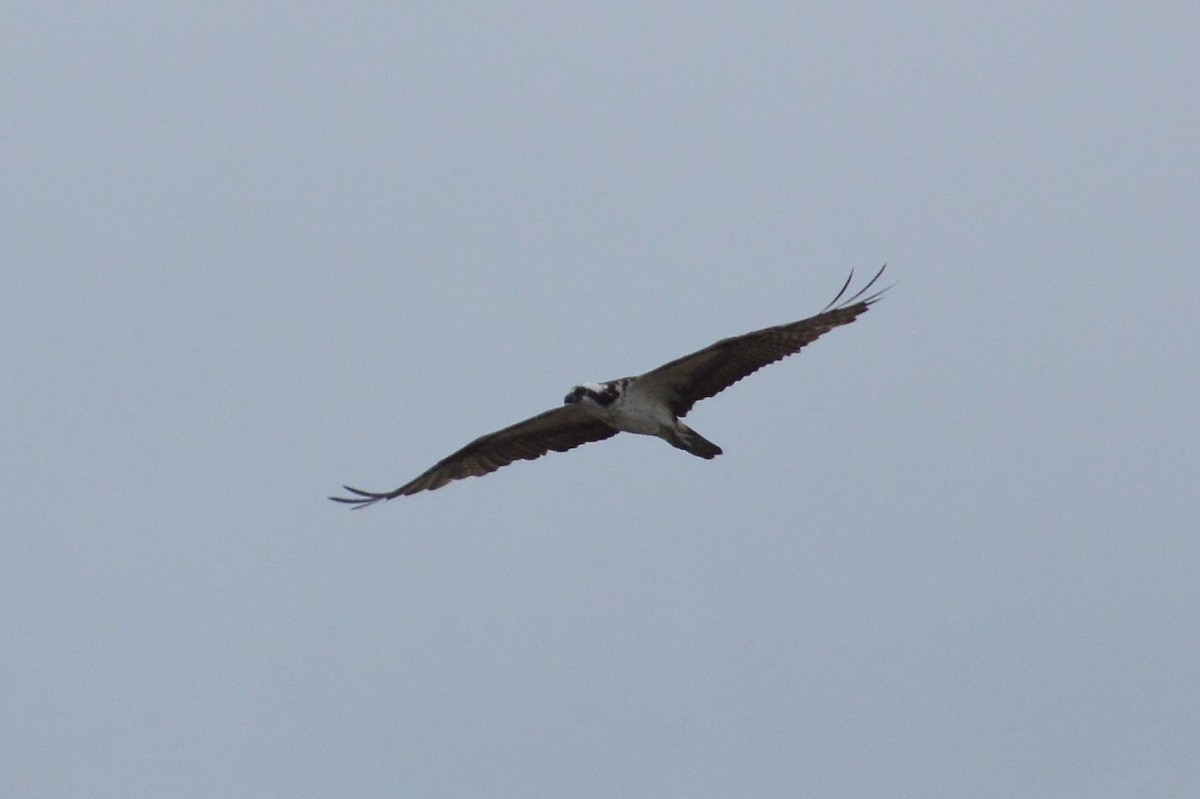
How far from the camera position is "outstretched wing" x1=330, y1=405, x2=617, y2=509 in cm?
1861

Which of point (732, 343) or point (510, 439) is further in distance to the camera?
point (510, 439)

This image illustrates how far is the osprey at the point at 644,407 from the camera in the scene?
677 inches

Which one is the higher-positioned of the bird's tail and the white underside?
the white underside

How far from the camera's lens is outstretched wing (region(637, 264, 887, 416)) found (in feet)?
56.0

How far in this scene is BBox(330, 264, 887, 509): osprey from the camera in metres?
17.2

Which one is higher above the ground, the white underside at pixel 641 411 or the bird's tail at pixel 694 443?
the white underside at pixel 641 411

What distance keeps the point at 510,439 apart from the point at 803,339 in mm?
3426

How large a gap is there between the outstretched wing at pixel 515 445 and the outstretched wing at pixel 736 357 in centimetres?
115

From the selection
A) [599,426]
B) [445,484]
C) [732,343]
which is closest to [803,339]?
[732,343]

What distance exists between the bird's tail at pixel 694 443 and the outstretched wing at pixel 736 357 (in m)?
0.34

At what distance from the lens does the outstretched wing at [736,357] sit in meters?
17.1

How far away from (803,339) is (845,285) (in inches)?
28.2

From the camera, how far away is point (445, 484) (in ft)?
62.0

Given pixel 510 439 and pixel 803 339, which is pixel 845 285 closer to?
pixel 803 339
